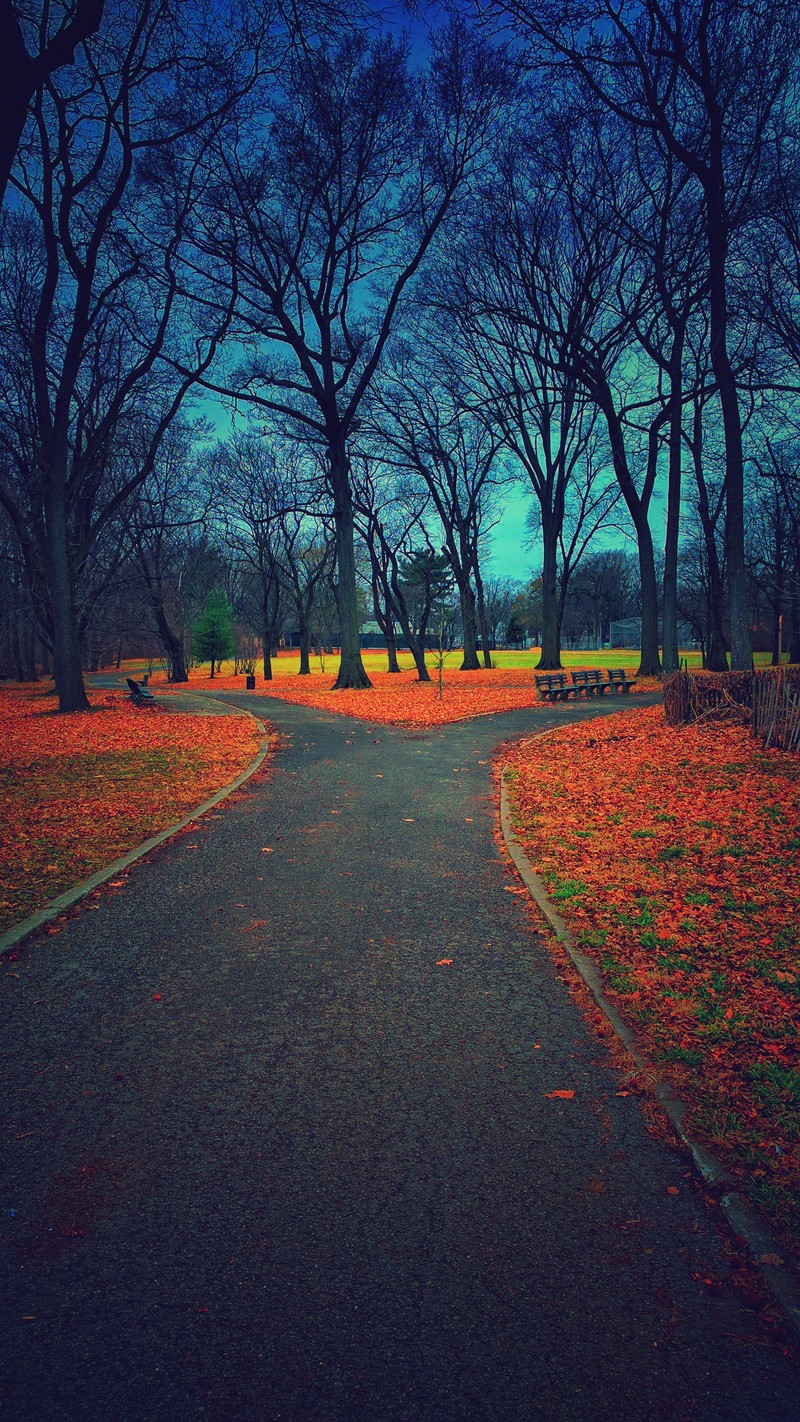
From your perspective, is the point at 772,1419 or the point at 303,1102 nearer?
the point at 772,1419

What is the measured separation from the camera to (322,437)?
2989 cm

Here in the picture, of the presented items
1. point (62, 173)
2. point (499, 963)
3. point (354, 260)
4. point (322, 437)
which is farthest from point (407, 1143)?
point (322, 437)

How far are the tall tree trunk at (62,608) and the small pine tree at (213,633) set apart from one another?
3521cm

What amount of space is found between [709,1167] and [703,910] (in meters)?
2.76

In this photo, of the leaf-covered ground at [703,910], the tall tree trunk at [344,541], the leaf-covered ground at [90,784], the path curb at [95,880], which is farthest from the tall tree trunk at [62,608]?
the leaf-covered ground at [703,910]

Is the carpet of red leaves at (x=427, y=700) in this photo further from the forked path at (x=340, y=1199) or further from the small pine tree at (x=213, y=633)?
the small pine tree at (x=213, y=633)

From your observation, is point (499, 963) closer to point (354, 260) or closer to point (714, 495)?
point (354, 260)

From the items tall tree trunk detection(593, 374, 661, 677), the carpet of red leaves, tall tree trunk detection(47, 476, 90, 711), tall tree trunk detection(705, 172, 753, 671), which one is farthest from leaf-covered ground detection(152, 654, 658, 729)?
tall tree trunk detection(47, 476, 90, 711)

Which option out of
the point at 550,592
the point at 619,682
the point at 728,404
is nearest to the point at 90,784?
the point at 728,404

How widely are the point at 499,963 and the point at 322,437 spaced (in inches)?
1117

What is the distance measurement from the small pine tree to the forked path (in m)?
51.5

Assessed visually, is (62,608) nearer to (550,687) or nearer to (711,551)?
(550,687)

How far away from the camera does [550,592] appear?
32500 mm

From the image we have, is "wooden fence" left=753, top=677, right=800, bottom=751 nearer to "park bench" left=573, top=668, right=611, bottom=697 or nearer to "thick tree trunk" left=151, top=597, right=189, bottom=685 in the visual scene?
"park bench" left=573, top=668, right=611, bottom=697
